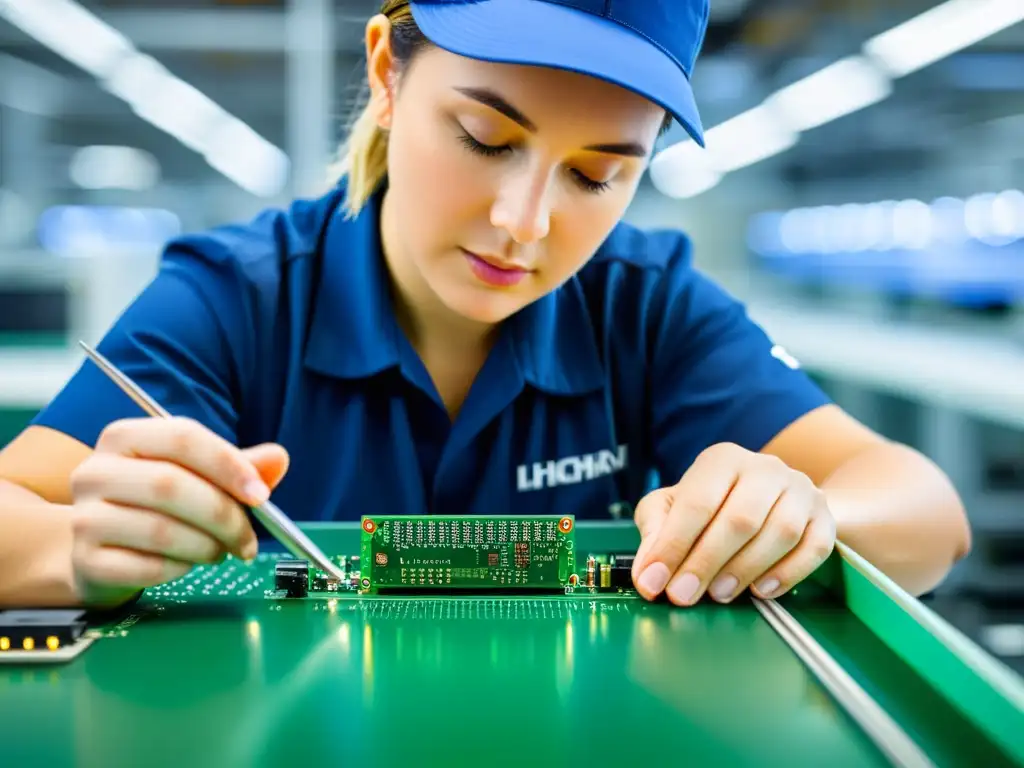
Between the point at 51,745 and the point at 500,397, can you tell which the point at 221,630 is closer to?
the point at 51,745

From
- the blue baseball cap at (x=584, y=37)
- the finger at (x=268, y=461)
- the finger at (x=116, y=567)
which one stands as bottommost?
the finger at (x=116, y=567)

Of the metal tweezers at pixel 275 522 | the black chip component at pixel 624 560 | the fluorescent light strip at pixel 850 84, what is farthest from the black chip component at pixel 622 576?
the fluorescent light strip at pixel 850 84

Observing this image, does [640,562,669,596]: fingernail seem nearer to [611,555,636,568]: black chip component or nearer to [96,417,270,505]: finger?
[611,555,636,568]: black chip component

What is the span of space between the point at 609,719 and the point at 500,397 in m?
0.77

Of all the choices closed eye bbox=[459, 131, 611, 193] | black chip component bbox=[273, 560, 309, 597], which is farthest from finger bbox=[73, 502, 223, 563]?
closed eye bbox=[459, 131, 611, 193]

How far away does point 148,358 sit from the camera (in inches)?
47.5

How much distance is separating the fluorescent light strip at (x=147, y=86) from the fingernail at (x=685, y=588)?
15.8ft

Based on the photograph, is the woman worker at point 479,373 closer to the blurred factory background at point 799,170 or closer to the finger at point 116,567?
the finger at point 116,567

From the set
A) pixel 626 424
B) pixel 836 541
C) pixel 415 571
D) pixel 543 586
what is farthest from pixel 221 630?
pixel 626 424

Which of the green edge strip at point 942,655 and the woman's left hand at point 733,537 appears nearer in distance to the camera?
the green edge strip at point 942,655

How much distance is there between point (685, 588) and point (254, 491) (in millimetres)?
389

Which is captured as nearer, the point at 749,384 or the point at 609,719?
the point at 609,719

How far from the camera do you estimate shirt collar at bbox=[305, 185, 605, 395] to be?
1.36 meters

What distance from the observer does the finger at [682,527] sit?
0.89 m
